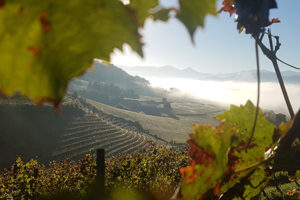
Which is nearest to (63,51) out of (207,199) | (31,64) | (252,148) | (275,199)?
(31,64)

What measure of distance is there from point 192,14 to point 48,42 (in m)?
0.20

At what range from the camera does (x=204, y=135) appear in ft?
1.80

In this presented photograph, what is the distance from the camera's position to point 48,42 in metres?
0.28

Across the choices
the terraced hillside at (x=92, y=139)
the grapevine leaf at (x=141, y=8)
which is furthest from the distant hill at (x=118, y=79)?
the grapevine leaf at (x=141, y=8)

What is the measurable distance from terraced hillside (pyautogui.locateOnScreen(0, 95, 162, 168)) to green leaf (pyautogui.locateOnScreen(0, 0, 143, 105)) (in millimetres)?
39114

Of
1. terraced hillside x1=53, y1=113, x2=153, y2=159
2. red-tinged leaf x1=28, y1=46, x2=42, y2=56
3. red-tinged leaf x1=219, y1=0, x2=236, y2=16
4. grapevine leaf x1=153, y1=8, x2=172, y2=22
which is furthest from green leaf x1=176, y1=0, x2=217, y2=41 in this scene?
terraced hillside x1=53, y1=113, x2=153, y2=159

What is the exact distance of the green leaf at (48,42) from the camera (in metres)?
Result: 0.27

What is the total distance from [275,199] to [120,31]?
425 inches

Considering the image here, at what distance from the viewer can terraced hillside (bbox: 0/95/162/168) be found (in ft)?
126

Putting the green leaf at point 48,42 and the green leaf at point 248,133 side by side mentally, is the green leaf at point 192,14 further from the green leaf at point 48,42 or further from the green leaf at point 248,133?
the green leaf at point 248,133

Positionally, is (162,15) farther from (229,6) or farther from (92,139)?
(92,139)

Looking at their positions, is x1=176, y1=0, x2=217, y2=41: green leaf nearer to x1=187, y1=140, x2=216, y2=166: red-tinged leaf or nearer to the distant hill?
x1=187, y1=140, x2=216, y2=166: red-tinged leaf

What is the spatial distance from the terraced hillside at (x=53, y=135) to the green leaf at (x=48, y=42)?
39.1m

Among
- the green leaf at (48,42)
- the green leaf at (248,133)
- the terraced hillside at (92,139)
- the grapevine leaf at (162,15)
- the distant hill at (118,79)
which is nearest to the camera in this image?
the green leaf at (48,42)
